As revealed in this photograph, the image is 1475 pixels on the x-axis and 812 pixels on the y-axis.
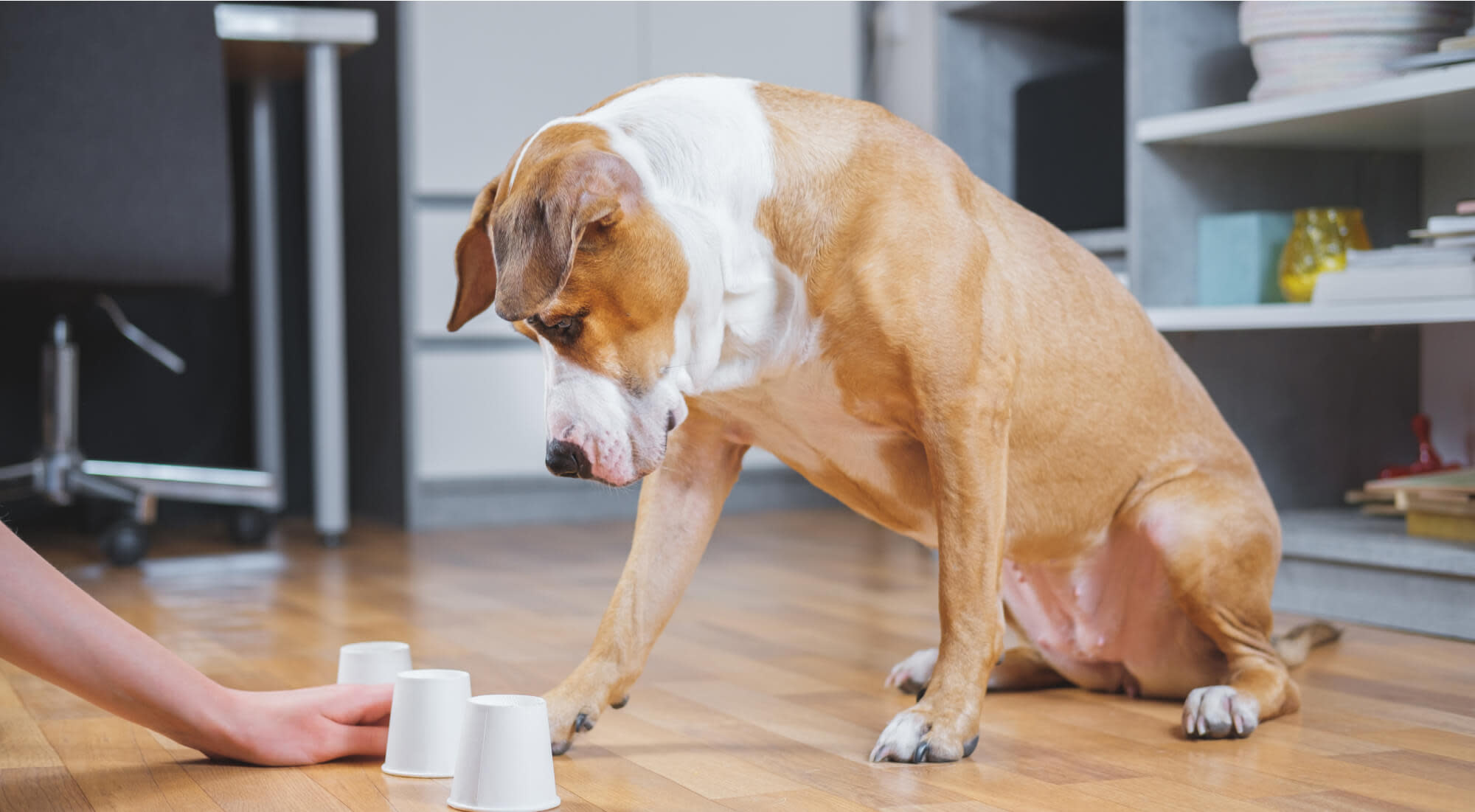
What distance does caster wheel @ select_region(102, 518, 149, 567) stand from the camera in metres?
2.86

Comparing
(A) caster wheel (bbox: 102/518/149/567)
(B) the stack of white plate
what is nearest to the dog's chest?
(B) the stack of white plate

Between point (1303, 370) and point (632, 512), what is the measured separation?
177 centimetres

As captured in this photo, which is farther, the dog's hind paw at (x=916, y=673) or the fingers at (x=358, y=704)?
the dog's hind paw at (x=916, y=673)

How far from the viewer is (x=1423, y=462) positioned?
257 centimetres

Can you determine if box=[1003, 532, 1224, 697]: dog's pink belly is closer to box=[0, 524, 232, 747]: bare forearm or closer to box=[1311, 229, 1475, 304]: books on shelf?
box=[1311, 229, 1475, 304]: books on shelf

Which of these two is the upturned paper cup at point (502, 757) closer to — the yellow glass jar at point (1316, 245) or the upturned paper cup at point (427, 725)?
the upturned paper cup at point (427, 725)

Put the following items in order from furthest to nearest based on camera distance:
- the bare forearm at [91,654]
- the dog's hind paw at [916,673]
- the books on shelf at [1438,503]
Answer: the books on shelf at [1438,503], the dog's hind paw at [916,673], the bare forearm at [91,654]

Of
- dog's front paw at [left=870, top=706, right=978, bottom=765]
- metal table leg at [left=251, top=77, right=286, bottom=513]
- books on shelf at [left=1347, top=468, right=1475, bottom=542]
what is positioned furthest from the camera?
metal table leg at [left=251, top=77, right=286, bottom=513]

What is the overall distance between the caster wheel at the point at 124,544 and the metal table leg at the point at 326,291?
466mm

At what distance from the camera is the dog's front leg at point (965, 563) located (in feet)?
4.56

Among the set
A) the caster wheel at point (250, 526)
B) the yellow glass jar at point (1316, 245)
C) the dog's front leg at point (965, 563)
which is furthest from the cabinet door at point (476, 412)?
the dog's front leg at point (965, 563)

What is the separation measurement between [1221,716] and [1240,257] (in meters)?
1.29

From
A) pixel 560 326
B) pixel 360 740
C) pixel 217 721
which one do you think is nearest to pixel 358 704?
pixel 360 740

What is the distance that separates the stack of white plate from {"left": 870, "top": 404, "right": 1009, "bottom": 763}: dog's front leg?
1.25 m
